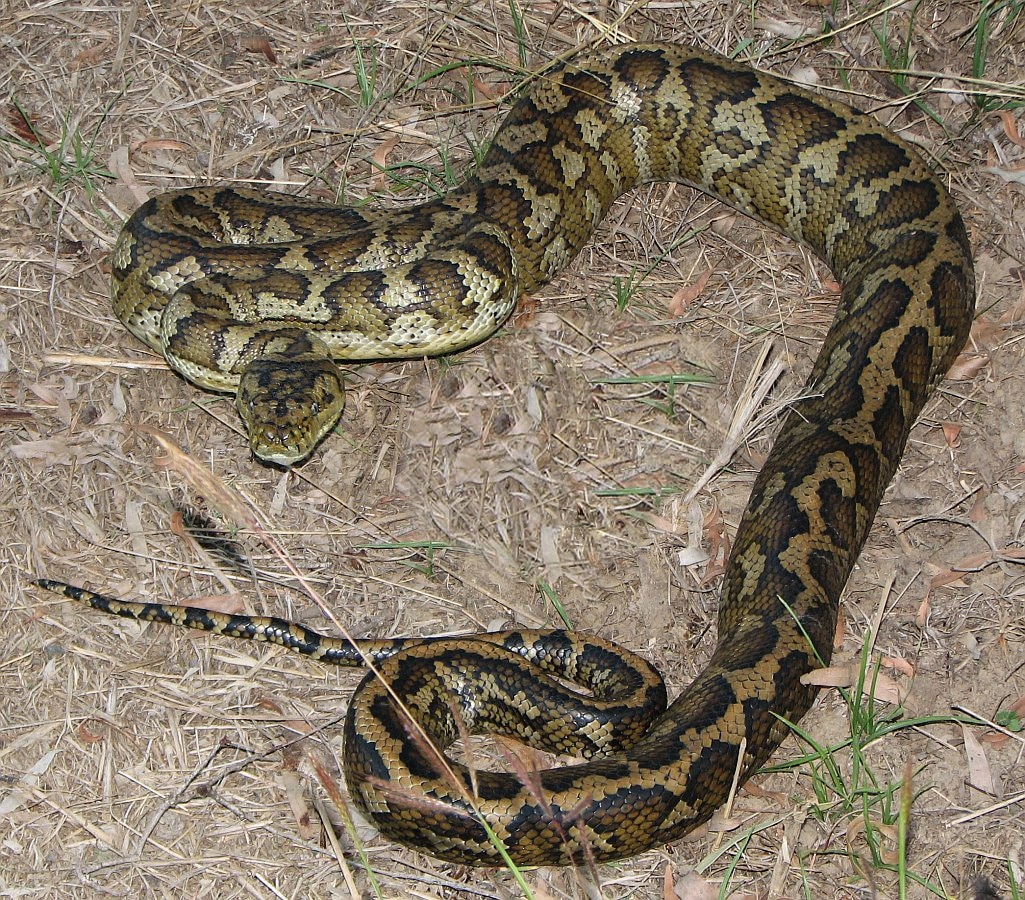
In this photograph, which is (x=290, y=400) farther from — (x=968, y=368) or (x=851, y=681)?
(x=968, y=368)

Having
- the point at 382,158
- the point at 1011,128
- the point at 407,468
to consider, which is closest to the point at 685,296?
the point at 407,468

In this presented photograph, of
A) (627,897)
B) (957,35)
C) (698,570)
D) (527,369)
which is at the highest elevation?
(957,35)

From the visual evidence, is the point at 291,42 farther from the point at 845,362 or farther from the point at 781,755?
the point at 781,755

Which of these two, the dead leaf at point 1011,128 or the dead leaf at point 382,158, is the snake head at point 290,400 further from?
the dead leaf at point 1011,128

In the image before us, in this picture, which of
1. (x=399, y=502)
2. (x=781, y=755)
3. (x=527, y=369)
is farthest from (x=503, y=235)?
(x=781, y=755)

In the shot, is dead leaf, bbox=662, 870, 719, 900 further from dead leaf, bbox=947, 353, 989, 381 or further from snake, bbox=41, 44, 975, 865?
dead leaf, bbox=947, 353, 989, 381

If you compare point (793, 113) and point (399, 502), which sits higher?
point (793, 113)

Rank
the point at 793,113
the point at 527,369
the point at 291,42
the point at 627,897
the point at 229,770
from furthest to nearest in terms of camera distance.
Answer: the point at 291,42 < the point at 793,113 < the point at 527,369 < the point at 229,770 < the point at 627,897
